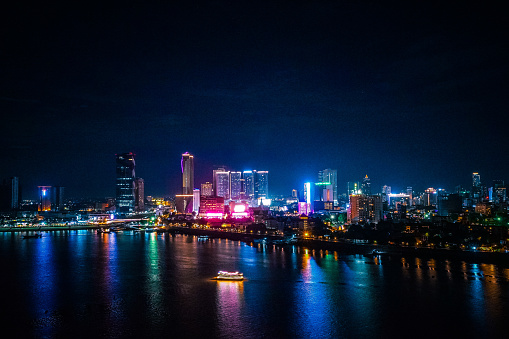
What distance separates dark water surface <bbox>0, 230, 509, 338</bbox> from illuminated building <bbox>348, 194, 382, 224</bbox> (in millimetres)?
18040

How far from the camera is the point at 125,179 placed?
54625 mm

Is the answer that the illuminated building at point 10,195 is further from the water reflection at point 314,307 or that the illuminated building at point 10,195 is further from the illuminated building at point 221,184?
the water reflection at point 314,307

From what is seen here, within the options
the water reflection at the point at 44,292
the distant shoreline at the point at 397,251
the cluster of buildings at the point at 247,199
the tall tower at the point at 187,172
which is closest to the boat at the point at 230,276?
the water reflection at the point at 44,292

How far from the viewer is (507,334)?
264 inches

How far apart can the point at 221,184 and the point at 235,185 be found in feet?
6.19

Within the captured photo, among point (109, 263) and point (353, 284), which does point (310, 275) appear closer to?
point (353, 284)

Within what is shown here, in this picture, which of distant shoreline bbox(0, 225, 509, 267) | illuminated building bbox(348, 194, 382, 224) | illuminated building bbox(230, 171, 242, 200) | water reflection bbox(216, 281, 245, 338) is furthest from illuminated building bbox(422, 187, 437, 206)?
water reflection bbox(216, 281, 245, 338)

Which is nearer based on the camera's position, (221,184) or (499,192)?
(499,192)

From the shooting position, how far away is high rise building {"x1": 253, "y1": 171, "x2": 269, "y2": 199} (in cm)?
5733

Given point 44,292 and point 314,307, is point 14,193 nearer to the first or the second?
point 44,292

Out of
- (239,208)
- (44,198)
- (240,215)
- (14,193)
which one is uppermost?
(14,193)

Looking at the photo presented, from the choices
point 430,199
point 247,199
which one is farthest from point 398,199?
point 247,199

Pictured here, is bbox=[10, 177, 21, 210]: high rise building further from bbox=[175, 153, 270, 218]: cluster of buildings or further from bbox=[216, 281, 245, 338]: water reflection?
bbox=[216, 281, 245, 338]: water reflection

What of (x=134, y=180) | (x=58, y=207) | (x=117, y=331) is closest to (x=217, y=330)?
(x=117, y=331)
